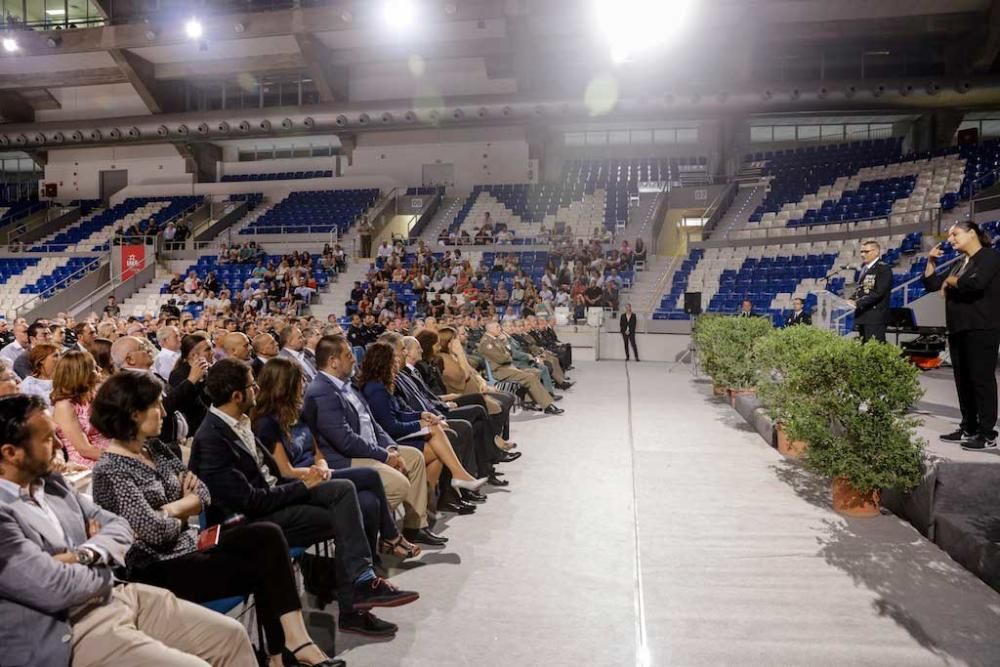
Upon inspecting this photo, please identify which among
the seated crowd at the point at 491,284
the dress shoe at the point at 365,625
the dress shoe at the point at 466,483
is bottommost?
the dress shoe at the point at 365,625

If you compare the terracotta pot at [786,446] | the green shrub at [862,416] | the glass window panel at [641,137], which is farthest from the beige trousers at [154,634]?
the glass window panel at [641,137]

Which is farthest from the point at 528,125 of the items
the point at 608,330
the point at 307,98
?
the point at 608,330

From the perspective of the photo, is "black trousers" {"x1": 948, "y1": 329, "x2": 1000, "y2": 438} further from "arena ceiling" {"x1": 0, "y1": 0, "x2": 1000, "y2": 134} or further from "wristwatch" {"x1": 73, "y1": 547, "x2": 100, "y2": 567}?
"arena ceiling" {"x1": 0, "y1": 0, "x2": 1000, "y2": 134}

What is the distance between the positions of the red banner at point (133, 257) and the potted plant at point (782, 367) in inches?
712

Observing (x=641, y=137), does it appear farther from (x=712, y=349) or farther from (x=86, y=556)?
(x=86, y=556)

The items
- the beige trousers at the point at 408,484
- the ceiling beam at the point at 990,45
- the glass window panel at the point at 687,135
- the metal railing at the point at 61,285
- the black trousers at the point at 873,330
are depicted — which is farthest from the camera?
the glass window panel at the point at 687,135

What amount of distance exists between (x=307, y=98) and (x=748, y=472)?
65.7ft

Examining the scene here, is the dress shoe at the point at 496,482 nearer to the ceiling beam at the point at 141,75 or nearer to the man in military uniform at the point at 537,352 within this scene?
the man in military uniform at the point at 537,352

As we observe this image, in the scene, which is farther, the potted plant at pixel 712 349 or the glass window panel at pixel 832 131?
the glass window panel at pixel 832 131

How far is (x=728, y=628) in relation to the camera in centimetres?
266

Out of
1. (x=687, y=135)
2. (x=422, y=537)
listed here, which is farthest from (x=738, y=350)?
(x=687, y=135)

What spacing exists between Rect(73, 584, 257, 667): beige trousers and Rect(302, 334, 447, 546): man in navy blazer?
1383 millimetres

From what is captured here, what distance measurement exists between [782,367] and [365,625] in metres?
3.82

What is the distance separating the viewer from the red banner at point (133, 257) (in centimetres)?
1903
